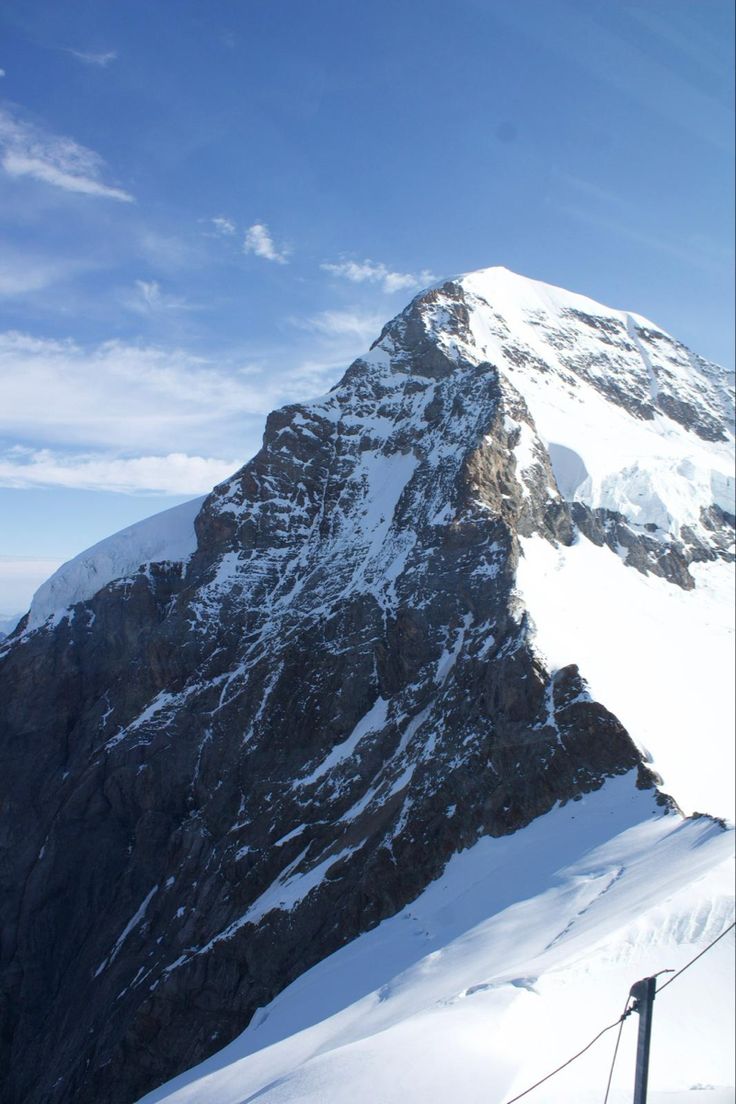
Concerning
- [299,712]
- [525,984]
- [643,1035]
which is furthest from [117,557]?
[643,1035]

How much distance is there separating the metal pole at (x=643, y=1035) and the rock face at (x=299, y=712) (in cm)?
2595

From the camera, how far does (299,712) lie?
177 feet

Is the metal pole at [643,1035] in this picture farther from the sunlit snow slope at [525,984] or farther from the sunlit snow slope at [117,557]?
the sunlit snow slope at [117,557]

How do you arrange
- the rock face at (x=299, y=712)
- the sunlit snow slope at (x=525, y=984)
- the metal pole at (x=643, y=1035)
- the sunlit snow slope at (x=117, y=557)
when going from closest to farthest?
the metal pole at (x=643, y=1035), the sunlit snow slope at (x=525, y=984), the rock face at (x=299, y=712), the sunlit snow slope at (x=117, y=557)

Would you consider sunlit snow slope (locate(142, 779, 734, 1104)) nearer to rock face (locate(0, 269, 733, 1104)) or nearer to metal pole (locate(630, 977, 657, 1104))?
metal pole (locate(630, 977, 657, 1104))

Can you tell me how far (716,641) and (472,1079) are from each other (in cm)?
5057

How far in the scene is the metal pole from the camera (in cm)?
1159

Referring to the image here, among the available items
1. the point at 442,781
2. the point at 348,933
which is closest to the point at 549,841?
the point at 442,781

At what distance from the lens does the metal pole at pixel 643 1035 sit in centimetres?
1159

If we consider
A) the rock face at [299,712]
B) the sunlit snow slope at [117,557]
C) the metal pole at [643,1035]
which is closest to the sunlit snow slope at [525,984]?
the metal pole at [643,1035]

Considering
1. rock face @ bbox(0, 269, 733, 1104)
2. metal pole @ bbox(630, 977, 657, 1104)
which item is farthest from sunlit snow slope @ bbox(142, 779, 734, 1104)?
rock face @ bbox(0, 269, 733, 1104)

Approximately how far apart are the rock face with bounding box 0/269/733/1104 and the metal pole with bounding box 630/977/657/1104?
25948 millimetres

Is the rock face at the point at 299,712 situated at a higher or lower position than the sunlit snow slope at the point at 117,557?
lower

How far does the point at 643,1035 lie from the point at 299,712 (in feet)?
142
